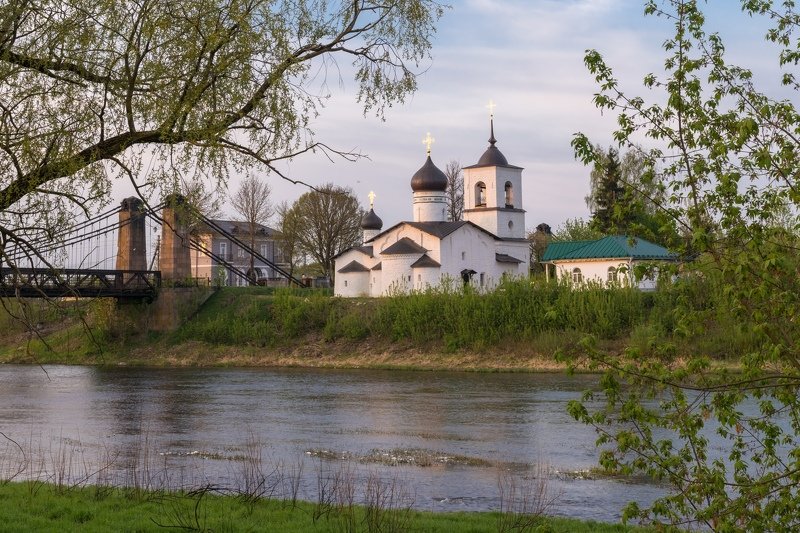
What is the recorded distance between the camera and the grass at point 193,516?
9258 millimetres

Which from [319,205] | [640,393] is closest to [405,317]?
[319,205]

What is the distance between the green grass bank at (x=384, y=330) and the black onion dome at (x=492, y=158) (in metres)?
16.3

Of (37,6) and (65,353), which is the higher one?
(37,6)

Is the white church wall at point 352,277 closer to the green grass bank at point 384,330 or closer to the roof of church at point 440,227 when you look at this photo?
the roof of church at point 440,227

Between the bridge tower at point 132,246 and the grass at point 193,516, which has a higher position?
the bridge tower at point 132,246

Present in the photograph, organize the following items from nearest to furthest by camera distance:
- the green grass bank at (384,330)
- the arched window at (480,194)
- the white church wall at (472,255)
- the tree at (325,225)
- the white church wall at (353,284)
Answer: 1. the green grass bank at (384,330)
2. the white church wall at (472,255)
3. the white church wall at (353,284)
4. the arched window at (480,194)
5. the tree at (325,225)

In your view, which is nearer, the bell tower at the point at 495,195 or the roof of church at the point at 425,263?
the roof of church at the point at 425,263

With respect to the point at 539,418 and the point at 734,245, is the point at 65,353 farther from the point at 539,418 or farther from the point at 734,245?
the point at 734,245

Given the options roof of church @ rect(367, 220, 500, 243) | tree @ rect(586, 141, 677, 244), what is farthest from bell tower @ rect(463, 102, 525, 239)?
tree @ rect(586, 141, 677, 244)

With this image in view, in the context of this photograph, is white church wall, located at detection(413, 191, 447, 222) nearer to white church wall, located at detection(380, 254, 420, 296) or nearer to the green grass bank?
white church wall, located at detection(380, 254, 420, 296)

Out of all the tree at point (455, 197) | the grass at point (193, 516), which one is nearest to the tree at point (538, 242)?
the tree at point (455, 197)

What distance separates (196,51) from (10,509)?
16.6ft

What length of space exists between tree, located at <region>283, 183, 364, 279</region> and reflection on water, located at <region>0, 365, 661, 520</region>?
1221 inches

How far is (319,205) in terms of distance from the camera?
65.4m
